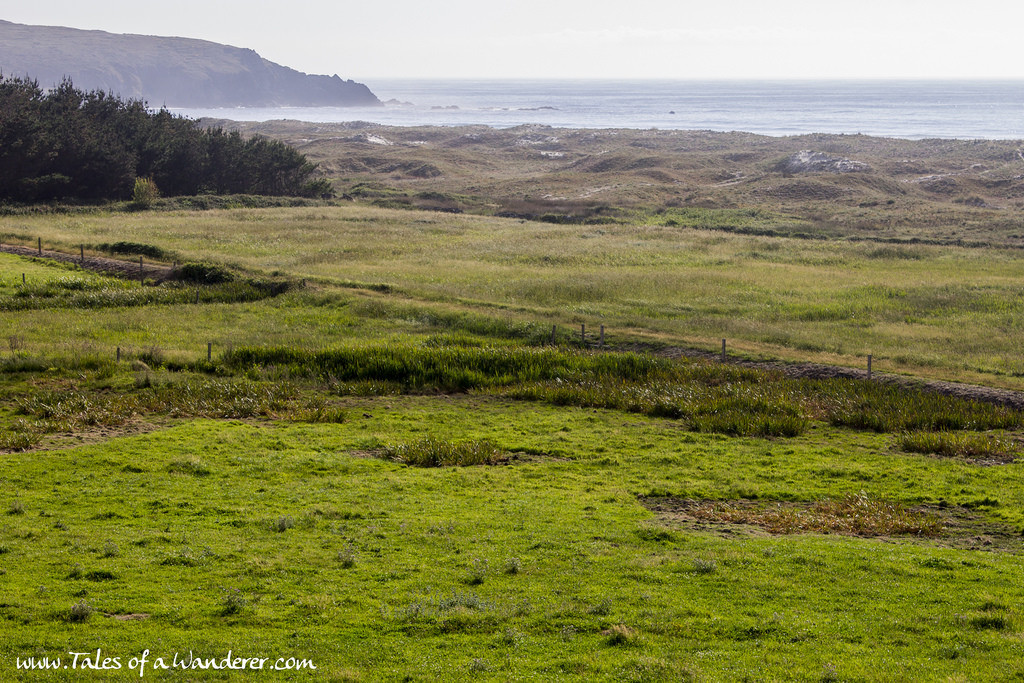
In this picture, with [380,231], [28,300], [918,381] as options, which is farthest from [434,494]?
[380,231]

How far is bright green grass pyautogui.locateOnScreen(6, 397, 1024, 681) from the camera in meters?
12.0

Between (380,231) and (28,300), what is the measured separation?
1388 inches

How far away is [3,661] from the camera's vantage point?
1120 centimetres

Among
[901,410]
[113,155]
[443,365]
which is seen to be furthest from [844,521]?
[113,155]

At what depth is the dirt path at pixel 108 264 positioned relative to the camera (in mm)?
51000

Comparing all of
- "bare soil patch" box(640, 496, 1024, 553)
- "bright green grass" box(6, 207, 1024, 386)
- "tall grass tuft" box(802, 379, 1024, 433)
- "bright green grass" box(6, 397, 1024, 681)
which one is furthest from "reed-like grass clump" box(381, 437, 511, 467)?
"bright green grass" box(6, 207, 1024, 386)

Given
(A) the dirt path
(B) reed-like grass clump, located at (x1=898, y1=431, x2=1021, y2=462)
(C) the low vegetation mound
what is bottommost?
(C) the low vegetation mound

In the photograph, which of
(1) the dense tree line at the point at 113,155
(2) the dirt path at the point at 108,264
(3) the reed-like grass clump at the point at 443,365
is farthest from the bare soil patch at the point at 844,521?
(1) the dense tree line at the point at 113,155

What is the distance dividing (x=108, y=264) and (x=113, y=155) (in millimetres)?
42564

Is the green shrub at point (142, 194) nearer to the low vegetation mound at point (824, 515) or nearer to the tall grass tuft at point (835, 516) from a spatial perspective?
the low vegetation mound at point (824, 515)

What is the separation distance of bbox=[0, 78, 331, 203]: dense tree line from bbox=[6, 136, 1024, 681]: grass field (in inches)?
1650

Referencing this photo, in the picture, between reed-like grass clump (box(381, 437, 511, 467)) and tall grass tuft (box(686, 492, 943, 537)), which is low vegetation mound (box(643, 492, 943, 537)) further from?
reed-like grass clump (box(381, 437, 511, 467))

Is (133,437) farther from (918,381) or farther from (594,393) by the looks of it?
(918,381)

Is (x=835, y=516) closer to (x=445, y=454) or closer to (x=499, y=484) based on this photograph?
(x=499, y=484)
